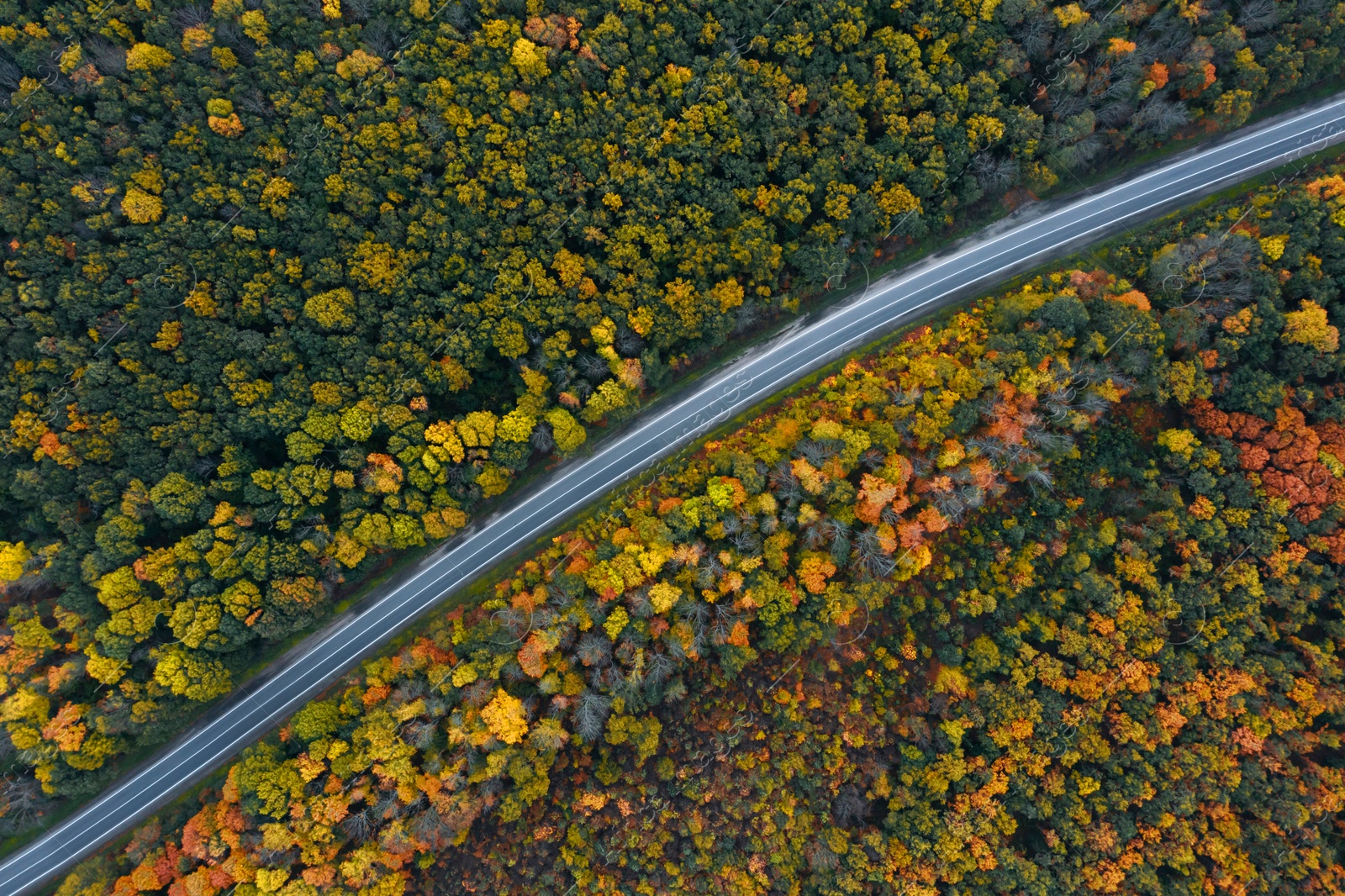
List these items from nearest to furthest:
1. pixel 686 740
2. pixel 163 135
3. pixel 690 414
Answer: pixel 163 135
pixel 686 740
pixel 690 414

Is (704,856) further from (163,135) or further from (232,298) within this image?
(163,135)

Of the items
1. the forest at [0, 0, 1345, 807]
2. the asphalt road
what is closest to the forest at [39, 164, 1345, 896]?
the asphalt road

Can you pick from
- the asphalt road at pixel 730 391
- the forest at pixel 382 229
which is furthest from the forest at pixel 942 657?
the forest at pixel 382 229

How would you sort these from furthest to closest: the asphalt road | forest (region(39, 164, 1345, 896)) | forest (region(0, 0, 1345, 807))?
1. the asphalt road
2. forest (region(39, 164, 1345, 896))
3. forest (region(0, 0, 1345, 807))

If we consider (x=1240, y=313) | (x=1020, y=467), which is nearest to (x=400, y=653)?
(x=1020, y=467)

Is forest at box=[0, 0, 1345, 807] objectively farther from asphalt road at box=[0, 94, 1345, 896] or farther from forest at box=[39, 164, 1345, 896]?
forest at box=[39, 164, 1345, 896]

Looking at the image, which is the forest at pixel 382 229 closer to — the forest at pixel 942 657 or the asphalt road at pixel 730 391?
the asphalt road at pixel 730 391

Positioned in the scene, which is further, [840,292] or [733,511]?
[840,292]
